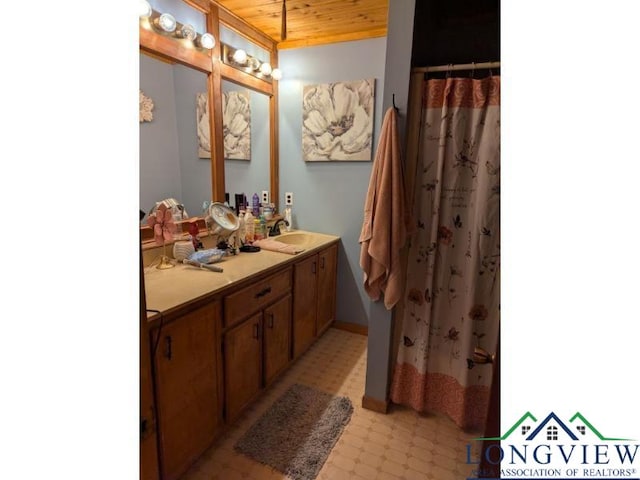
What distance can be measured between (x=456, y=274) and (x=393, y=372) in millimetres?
705

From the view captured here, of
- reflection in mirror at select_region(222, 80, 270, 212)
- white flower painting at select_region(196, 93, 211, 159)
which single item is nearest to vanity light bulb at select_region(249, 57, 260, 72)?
reflection in mirror at select_region(222, 80, 270, 212)

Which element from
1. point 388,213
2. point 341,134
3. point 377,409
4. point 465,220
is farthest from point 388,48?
point 377,409

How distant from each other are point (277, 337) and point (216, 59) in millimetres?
1957

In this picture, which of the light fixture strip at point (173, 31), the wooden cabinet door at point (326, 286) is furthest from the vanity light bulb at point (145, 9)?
the wooden cabinet door at point (326, 286)

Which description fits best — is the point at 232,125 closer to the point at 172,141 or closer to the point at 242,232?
the point at 172,141

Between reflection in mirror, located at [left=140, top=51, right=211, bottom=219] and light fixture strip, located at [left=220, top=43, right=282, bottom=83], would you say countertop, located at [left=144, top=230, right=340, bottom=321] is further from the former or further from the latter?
light fixture strip, located at [left=220, top=43, right=282, bottom=83]

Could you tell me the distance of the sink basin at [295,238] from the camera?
2812 millimetres

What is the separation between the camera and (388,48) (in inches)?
63.0

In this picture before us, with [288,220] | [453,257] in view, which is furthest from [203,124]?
[453,257]

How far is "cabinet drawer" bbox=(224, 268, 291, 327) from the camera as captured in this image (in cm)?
165

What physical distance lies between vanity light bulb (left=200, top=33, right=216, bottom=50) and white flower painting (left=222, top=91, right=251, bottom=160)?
1.21 ft
